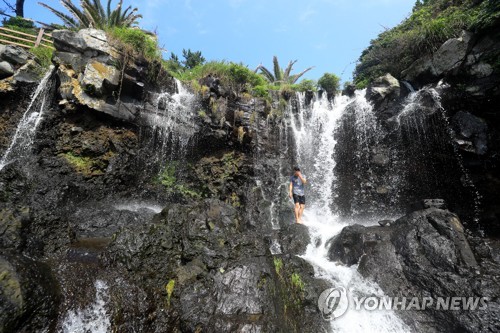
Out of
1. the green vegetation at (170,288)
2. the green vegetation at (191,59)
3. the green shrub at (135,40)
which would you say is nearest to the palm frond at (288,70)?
the green vegetation at (191,59)

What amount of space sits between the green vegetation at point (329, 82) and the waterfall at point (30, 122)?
44.8 feet

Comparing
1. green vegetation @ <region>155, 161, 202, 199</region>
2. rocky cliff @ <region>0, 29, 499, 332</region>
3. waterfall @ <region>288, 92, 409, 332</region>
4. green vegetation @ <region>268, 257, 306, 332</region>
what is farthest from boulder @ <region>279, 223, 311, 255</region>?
green vegetation @ <region>155, 161, 202, 199</region>

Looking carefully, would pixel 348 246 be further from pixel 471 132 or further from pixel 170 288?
pixel 471 132

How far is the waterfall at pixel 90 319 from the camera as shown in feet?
12.5

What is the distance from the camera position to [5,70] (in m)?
10.2

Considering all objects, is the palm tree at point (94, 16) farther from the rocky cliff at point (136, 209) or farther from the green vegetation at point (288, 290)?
the green vegetation at point (288, 290)

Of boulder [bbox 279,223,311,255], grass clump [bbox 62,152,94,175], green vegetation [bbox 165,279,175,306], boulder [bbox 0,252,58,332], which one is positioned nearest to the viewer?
boulder [bbox 0,252,58,332]

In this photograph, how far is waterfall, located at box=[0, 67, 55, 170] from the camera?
915 cm

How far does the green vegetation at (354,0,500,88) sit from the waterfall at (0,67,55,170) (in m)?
15.1

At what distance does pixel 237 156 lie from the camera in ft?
39.4

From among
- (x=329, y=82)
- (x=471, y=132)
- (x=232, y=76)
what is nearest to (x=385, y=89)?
(x=471, y=132)

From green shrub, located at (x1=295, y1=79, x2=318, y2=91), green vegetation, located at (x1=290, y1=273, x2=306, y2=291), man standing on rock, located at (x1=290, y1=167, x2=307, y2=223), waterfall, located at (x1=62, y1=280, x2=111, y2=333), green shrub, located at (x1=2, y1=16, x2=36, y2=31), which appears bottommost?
waterfall, located at (x1=62, y1=280, x2=111, y2=333)

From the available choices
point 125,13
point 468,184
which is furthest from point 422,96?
point 125,13

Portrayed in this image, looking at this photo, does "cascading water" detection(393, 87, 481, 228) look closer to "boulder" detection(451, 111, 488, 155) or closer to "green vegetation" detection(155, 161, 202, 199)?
"boulder" detection(451, 111, 488, 155)
